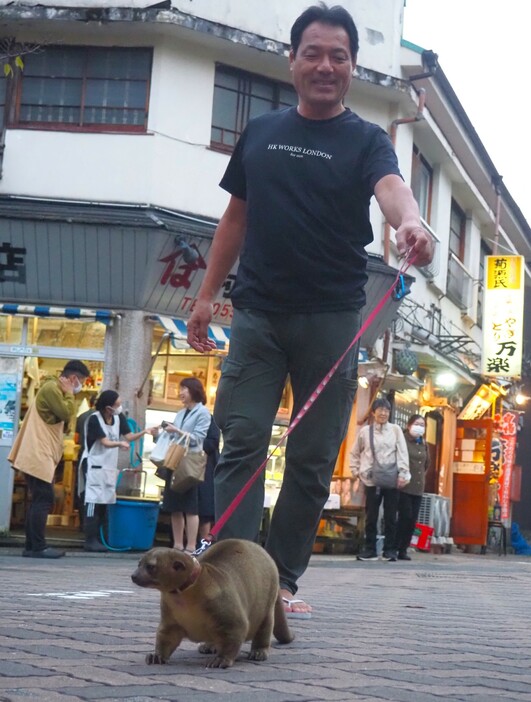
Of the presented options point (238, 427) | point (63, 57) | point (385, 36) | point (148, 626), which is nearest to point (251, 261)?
point (238, 427)

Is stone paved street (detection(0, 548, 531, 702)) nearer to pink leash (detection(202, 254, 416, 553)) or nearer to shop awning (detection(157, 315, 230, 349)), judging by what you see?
pink leash (detection(202, 254, 416, 553))

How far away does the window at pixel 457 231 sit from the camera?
25109 mm

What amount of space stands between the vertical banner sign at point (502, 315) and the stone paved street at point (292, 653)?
16.4 metres

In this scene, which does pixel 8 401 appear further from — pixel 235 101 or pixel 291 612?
pixel 291 612

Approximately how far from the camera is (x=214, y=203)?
57.2 feet

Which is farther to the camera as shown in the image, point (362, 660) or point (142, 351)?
point (142, 351)

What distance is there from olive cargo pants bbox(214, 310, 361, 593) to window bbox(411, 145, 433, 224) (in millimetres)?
16892

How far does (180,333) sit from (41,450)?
3979 mm

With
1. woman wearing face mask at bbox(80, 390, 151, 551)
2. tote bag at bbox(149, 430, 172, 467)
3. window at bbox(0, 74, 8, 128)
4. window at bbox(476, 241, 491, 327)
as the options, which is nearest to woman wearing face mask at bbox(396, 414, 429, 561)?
tote bag at bbox(149, 430, 172, 467)

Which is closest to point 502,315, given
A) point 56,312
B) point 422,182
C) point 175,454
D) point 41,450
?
point 422,182

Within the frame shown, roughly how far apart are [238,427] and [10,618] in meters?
1.21

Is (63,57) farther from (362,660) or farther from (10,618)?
(362,660)

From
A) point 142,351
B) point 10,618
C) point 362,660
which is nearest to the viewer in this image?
point 362,660

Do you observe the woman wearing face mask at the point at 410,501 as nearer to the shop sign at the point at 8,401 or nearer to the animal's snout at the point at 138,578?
the shop sign at the point at 8,401
